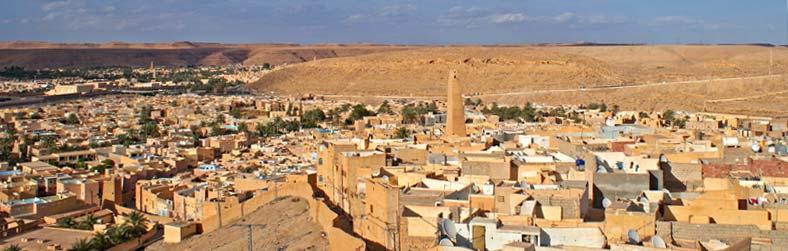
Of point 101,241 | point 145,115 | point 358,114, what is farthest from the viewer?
point 145,115

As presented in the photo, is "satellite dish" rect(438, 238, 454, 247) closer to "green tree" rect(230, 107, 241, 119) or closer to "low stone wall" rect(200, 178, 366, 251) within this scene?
"low stone wall" rect(200, 178, 366, 251)

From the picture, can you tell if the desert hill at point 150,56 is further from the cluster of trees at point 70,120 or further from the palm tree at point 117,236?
the palm tree at point 117,236

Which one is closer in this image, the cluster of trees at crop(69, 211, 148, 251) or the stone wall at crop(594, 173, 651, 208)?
the stone wall at crop(594, 173, 651, 208)

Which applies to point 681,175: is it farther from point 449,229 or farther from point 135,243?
point 135,243

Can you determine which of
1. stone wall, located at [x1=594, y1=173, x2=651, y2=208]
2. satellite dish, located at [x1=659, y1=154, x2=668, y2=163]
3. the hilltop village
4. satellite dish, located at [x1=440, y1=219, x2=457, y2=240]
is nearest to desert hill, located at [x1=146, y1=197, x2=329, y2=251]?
the hilltop village

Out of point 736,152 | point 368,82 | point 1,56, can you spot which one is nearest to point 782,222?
point 736,152

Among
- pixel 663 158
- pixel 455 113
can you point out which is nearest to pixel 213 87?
pixel 455 113

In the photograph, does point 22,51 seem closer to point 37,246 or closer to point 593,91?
point 593,91
